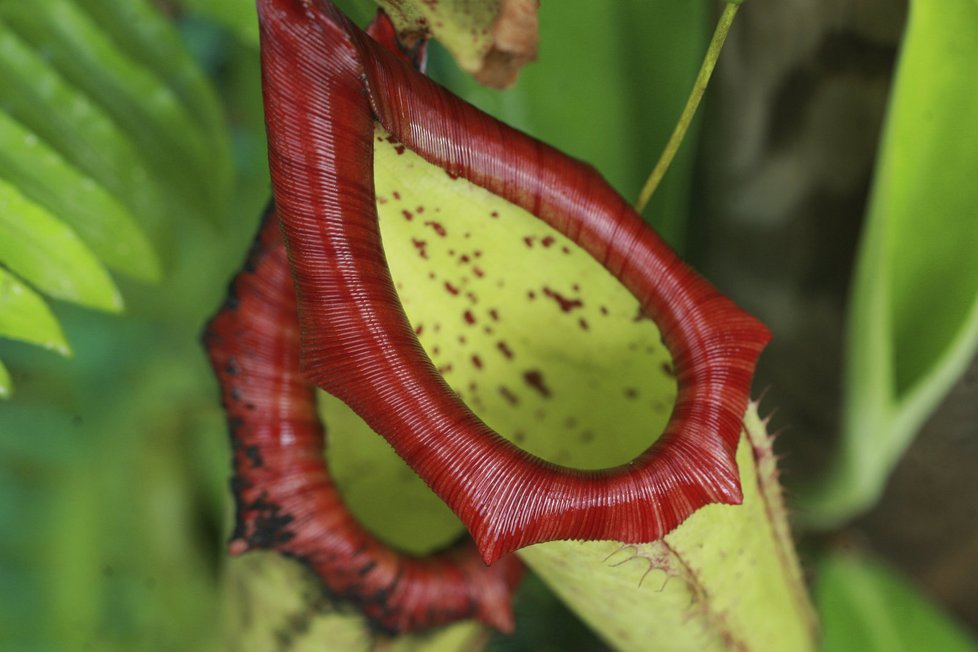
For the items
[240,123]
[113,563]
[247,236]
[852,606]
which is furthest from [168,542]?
[852,606]

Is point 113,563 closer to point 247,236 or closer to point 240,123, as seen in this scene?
point 247,236

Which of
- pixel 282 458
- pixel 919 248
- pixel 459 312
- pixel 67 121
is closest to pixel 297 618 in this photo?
pixel 282 458

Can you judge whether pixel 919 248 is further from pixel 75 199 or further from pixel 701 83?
pixel 75 199

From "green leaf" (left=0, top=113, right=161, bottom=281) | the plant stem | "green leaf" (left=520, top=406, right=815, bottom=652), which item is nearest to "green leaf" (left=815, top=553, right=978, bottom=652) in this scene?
"green leaf" (left=520, top=406, right=815, bottom=652)

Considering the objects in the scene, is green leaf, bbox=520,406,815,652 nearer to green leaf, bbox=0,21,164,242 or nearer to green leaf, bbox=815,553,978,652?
green leaf, bbox=815,553,978,652

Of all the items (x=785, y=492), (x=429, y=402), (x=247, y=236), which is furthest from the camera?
(x=247, y=236)

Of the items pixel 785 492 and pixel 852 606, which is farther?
pixel 852 606
